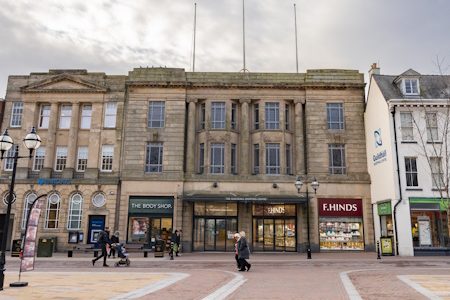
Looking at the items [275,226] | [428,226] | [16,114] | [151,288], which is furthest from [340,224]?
[16,114]

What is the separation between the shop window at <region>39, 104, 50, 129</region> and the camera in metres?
32.0

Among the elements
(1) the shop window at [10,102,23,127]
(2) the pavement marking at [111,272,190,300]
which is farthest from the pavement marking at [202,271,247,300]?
(1) the shop window at [10,102,23,127]

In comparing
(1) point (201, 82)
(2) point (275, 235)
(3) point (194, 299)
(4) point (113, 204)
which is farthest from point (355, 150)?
(3) point (194, 299)

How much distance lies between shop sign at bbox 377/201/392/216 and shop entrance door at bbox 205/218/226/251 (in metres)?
11.6

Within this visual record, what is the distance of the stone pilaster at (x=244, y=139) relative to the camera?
30.6 meters

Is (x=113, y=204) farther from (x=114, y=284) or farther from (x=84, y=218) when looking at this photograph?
(x=114, y=284)

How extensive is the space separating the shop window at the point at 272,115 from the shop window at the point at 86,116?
14.7 metres

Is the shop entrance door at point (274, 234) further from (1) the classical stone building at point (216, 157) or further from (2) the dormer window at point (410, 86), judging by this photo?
(2) the dormer window at point (410, 86)

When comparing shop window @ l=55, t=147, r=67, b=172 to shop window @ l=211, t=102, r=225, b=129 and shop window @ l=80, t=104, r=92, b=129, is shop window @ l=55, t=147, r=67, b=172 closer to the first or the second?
shop window @ l=80, t=104, r=92, b=129

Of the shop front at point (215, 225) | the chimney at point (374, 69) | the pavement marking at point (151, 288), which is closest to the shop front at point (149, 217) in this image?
the shop front at point (215, 225)

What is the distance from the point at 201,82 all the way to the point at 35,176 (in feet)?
50.2

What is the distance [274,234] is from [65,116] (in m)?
19.6

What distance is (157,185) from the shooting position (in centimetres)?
2997

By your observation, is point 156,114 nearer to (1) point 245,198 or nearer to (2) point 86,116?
(2) point 86,116
